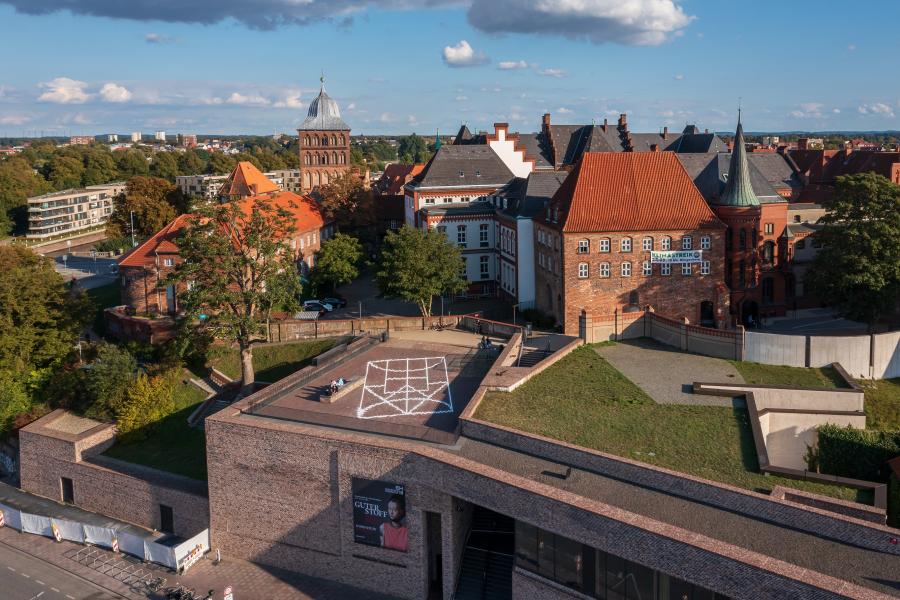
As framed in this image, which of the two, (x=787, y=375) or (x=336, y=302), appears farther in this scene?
(x=336, y=302)

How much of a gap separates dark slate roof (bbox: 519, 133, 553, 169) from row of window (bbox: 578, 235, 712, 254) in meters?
30.0

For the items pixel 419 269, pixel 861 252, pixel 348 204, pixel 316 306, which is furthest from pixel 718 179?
pixel 348 204

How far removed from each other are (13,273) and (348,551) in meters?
32.4

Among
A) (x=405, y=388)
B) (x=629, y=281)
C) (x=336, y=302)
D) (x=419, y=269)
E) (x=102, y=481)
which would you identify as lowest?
(x=102, y=481)

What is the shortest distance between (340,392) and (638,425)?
12594 mm

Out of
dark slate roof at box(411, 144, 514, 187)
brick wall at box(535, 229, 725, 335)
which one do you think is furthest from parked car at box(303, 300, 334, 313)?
brick wall at box(535, 229, 725, 335)

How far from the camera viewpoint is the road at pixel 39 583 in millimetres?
30531

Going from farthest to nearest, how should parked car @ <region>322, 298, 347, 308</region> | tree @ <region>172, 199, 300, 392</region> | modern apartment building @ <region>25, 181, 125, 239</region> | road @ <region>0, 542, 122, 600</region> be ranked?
modern apartment building @ <region>25, 181, 125, 239</region>, parked car @ <region>322, 298, 347, 308</region>, tree @ <region>172, 199, 300, 392</region>, road @ <region>0, 542, 122, 600</region>

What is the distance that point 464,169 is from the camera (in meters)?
63.9

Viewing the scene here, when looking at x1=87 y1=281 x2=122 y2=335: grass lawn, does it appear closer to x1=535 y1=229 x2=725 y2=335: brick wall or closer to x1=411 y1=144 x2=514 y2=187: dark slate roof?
x1=411 y1=144 x2=514 y2=187: dark slate roof

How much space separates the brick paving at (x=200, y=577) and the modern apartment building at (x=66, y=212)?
8940cm

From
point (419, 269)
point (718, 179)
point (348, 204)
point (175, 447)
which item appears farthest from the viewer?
point (348, 204)

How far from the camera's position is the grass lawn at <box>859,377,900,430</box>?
120 ft

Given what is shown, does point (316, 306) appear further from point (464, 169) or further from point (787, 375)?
point (787, 375)
